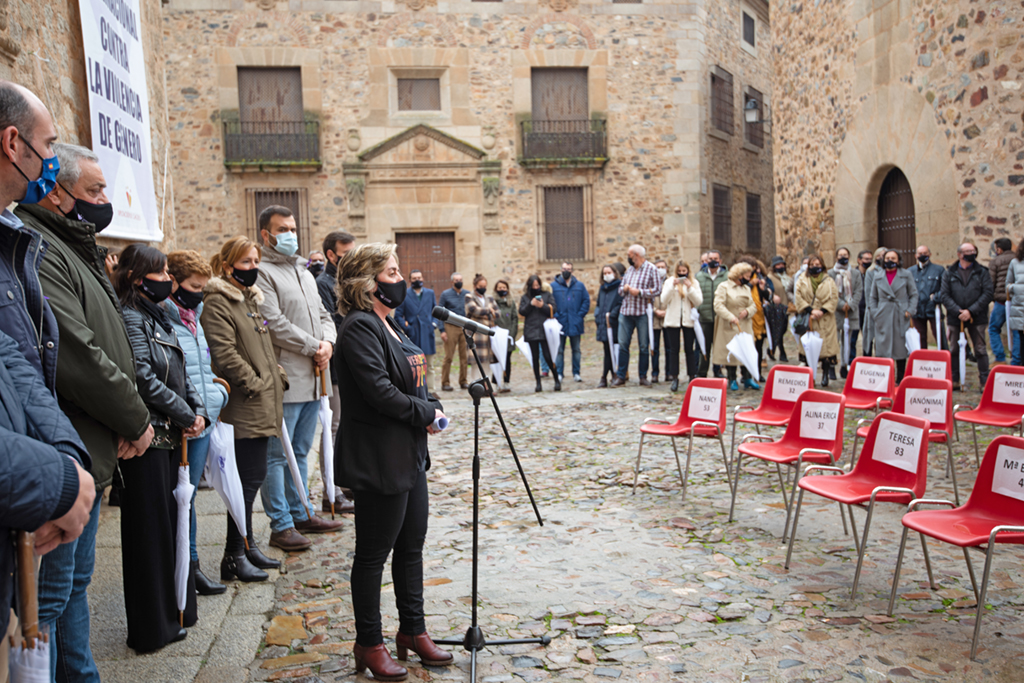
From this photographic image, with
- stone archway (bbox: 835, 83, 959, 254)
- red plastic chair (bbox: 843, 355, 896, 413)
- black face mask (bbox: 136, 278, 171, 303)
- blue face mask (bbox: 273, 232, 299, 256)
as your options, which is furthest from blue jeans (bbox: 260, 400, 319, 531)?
stone archway (bbox: 835, 83, 959, 254)

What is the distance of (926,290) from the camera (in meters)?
10.5

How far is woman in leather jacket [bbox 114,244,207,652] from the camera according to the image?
315cm

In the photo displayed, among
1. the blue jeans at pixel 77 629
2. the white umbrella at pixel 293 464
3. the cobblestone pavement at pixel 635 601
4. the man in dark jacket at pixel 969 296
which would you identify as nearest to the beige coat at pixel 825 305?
the man in dark jacket at pixel 969 296

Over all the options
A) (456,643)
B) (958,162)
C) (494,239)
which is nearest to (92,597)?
(456,643)

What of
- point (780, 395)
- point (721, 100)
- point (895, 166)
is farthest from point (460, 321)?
point (721, 100)

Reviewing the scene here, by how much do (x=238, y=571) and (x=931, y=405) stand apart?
4561mm

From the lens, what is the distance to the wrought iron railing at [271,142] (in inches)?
738

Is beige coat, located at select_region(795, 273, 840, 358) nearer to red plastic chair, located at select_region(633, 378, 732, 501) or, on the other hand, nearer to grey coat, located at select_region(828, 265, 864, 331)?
grey coat, located at select_region(828, 265, 864, 331)

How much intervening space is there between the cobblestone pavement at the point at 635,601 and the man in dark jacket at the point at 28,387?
5.28 feet

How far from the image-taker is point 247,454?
13.6ft

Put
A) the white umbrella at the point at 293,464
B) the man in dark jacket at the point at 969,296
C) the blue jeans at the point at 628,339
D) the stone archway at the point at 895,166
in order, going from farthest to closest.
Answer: the stone archway at the point at 895,166
the blue jeans at the point at 628,339
the man in dark jacket at the point at 969,296
the white umbrella at the point at 293,464

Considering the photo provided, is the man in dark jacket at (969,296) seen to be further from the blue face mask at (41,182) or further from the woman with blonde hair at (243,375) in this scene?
the blue face mask at (41,182)

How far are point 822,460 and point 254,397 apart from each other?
11.1 ft

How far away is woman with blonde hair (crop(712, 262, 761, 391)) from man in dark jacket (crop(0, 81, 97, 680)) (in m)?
9.03
